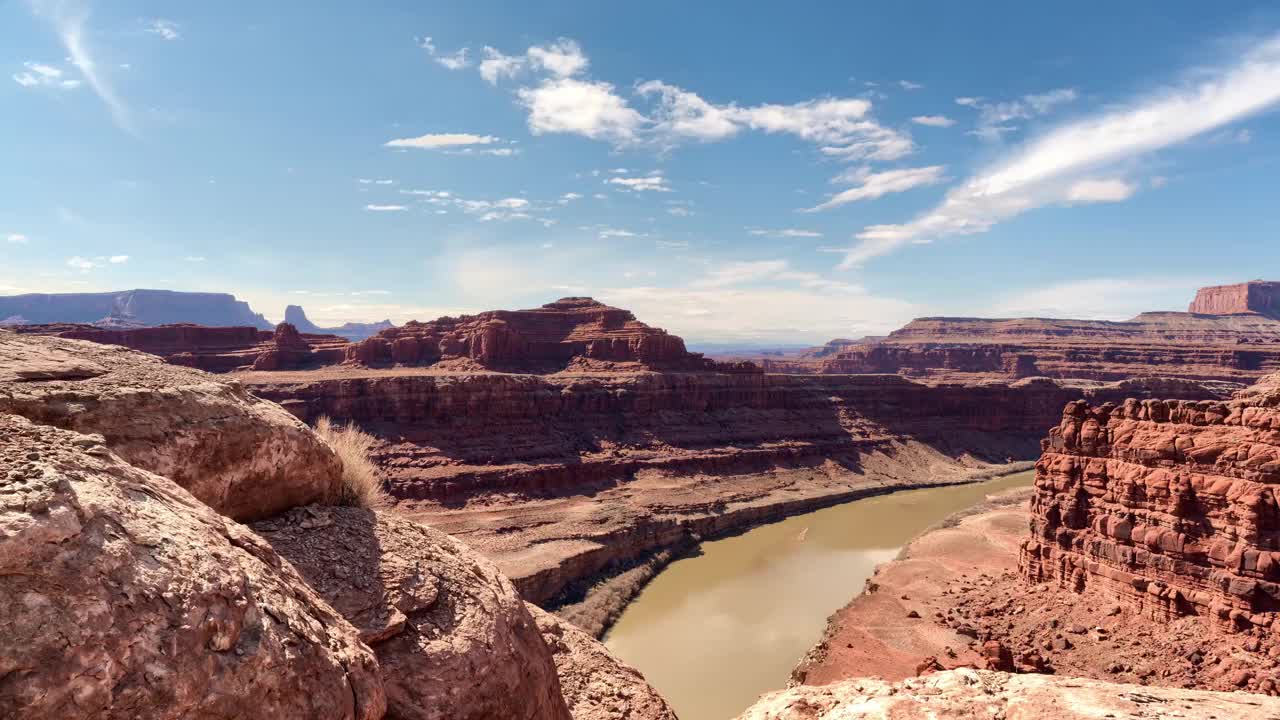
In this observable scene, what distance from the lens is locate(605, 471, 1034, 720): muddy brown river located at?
18.6 metres

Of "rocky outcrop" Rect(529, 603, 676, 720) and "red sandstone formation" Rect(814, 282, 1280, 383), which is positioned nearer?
"rocky outcrop" Rect(529, 603, 676, 720)

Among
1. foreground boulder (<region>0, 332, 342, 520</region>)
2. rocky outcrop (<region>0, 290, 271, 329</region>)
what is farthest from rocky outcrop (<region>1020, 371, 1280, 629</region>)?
rocky outcrop (<region>0, 290, 271, 329</region>)

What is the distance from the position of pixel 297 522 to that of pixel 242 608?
2048 mm

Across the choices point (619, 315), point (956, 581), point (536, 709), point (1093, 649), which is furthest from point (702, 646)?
point (619, 315)

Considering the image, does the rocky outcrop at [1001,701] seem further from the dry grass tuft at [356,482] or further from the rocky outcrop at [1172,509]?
the rocky outcrop at [1172,509]

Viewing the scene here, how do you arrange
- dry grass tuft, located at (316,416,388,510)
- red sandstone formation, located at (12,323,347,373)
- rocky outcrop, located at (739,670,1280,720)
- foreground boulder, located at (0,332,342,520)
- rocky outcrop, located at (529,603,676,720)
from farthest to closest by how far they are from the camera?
red sandstone formation, located at (12,323,347,373) < rocky outcrop, located at (529,603,676,720) < dry grass tuft, located at (316,416,388,510) < rocky outcrop, located at (739,670,1280,720) < foreground boulder, located at (0,332,342,520)

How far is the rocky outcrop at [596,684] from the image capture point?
5629 millimetres

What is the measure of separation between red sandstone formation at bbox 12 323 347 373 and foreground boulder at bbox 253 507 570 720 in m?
58.7

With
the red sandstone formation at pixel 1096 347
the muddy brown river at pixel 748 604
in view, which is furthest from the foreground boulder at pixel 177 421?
the red sandstone formation at pixel 1096 347

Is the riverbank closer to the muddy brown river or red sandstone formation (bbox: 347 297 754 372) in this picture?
the muddy brown river

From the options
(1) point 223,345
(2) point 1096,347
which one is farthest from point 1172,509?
(2) point 1096,347

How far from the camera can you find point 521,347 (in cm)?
5962

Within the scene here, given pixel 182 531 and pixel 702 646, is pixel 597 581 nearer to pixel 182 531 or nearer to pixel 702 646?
pixel 702 646

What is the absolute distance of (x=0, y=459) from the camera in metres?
2.50
